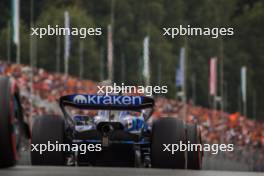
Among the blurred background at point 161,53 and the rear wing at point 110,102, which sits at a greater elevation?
the blurred background at point 161,53

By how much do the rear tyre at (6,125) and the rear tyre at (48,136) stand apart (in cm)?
354

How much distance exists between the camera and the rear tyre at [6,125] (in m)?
8.79

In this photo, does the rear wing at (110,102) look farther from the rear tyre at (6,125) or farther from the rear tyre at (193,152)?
the rear tyre at (6,125)

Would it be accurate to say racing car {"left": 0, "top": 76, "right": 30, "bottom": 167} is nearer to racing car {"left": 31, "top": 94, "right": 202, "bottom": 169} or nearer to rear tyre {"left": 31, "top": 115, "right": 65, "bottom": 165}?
racing car {"left": 31, "top": 94, "right": 202, "bottom": 169}

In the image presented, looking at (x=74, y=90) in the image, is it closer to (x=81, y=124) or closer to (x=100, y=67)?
(x=100, y=67)

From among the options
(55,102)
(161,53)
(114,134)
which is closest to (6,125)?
(114,134)

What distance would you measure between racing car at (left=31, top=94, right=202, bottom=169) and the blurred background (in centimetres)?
3508

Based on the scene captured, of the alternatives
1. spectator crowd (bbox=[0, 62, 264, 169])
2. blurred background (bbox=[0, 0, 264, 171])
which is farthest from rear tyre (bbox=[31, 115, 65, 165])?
blurred background (bbox=[0, 0, 264, 171])

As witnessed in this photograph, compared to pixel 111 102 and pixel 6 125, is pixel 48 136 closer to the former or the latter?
pixel 111 102

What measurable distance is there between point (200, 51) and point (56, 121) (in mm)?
96760

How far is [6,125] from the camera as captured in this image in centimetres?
882

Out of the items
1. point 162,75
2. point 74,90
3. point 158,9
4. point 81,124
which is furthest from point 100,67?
point 81,124

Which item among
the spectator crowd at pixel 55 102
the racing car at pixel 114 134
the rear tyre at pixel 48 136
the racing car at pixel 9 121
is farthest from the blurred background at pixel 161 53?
the racing car at pixel 9 121

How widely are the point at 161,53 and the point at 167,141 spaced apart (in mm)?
86756
